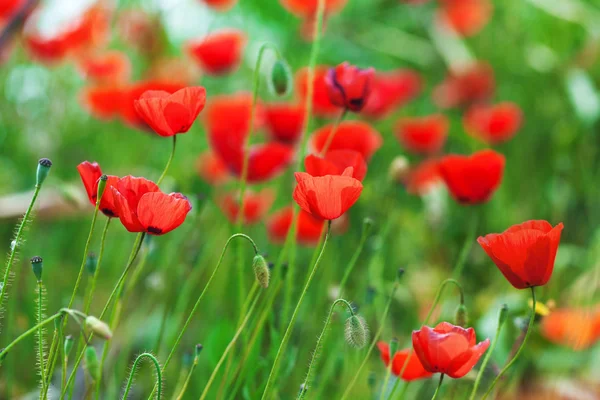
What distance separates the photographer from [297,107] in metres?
1.51

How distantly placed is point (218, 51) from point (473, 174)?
0.85 metres

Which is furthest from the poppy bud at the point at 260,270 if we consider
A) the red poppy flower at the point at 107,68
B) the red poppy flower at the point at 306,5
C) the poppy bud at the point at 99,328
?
the red poppy flower at the point at 107,68

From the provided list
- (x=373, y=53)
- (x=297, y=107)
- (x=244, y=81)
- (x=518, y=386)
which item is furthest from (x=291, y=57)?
(x=518, y=386)

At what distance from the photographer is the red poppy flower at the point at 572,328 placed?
1345mm

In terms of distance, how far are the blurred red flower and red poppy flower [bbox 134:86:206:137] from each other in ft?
0.83

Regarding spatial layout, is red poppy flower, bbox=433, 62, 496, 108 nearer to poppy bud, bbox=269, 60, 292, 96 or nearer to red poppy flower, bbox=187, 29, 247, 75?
red poppy flower, bbox=187, 29, 247, 75

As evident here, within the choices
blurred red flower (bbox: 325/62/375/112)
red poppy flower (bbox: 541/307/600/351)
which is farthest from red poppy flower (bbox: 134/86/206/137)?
red poppy flower (bbox: 541/307/600/351)

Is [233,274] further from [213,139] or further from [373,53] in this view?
[373,53]

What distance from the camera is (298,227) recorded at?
4.72 feet

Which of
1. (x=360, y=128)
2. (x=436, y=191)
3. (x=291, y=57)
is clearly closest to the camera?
(x=360, y=128)

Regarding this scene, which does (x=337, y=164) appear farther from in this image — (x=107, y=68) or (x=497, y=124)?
(x=107, y=68)

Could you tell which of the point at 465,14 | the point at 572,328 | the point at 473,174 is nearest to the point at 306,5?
the point at 473,174

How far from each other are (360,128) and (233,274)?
1.38ft

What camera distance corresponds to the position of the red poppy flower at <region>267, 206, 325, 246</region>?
138 centimetres
